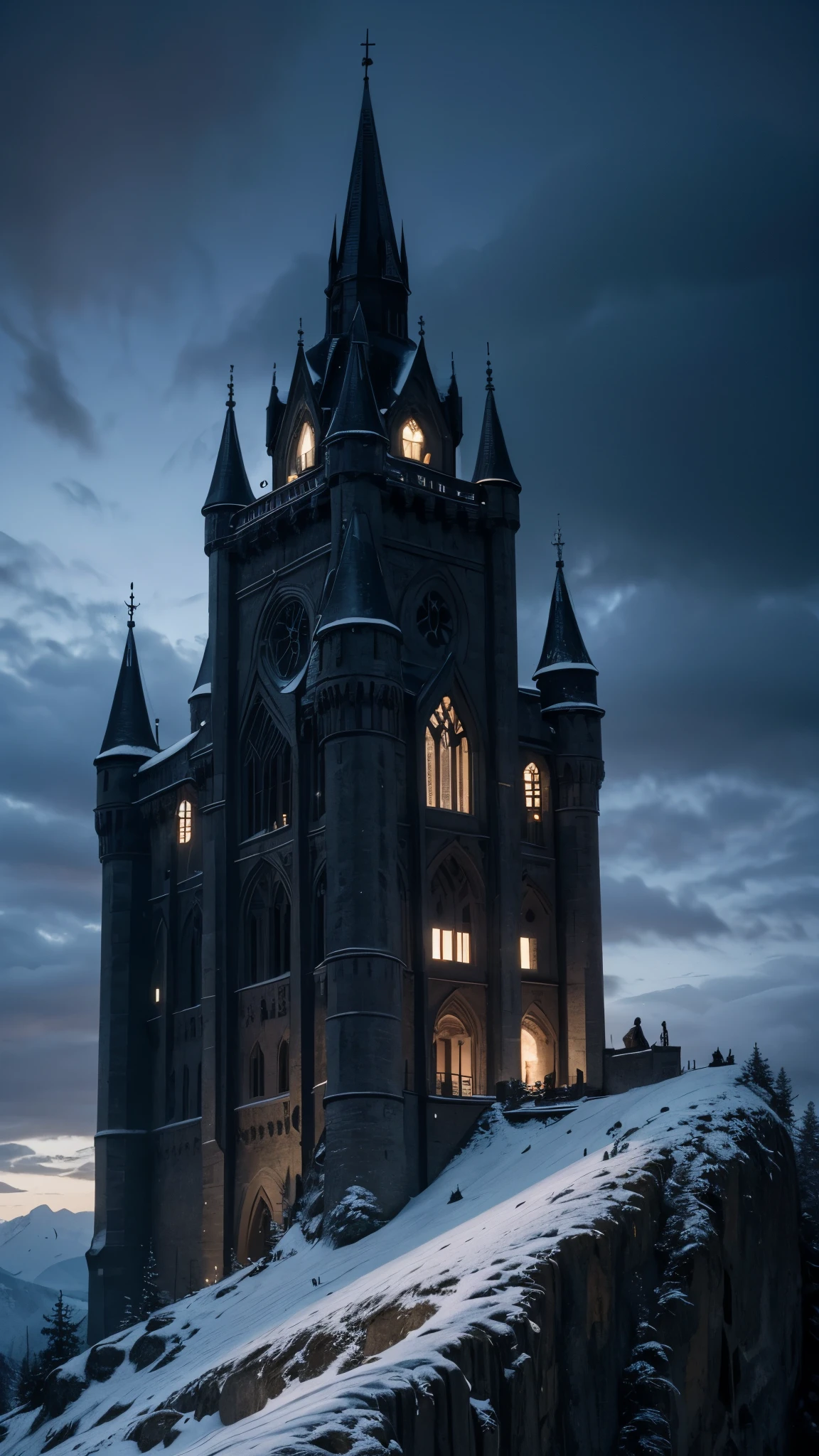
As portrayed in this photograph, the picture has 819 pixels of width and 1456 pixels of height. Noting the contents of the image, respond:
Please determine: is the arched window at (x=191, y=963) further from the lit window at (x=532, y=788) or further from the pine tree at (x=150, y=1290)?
the lit window at (x=532, y=788)

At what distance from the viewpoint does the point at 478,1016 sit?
8556 centimetres

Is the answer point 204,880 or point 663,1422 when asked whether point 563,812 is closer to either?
point 204,880

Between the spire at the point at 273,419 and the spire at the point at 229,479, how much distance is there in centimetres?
61

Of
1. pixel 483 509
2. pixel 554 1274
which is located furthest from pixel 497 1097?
pixel 554 1274

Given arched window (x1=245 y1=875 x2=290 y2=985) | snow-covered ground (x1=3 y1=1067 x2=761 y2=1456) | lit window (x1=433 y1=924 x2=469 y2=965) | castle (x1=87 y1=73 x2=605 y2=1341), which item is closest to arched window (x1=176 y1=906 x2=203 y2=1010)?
castle (x1=87 y1=73 x2=605 y2=1341)

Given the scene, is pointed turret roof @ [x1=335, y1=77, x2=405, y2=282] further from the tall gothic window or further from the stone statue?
the stone statue

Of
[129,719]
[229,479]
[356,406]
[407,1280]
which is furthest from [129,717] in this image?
[407,1280]

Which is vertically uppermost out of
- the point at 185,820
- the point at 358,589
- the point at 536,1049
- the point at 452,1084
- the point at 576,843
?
the point at 358,589

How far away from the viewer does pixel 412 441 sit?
92.6 metres

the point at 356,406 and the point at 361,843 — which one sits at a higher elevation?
the point at 356,406

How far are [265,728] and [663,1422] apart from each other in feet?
141

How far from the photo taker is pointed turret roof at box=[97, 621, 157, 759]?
342ft

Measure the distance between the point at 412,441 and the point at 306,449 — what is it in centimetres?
472

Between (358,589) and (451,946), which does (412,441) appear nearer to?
(358,589)
